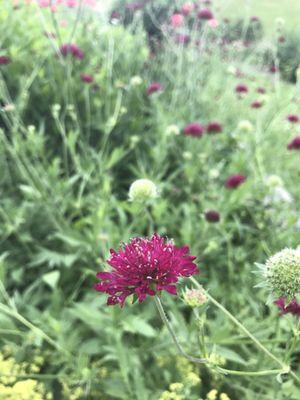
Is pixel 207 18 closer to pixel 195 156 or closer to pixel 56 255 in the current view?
pixel 195 156

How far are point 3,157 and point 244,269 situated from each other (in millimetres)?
1301

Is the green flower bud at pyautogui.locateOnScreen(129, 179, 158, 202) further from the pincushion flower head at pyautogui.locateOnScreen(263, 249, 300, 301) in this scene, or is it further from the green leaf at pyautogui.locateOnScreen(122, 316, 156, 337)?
the pincushion flower head at pyautogui.locateOnScreen(263, 249, 300, 301)

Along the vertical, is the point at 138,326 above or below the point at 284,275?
below

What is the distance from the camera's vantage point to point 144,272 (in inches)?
32.9

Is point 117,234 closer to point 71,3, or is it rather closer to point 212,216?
point 212,216

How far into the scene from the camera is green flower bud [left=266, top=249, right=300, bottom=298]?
0.90 metres

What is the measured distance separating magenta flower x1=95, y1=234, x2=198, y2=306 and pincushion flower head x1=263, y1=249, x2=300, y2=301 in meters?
0.17

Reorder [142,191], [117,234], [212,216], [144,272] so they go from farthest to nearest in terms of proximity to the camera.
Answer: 1. [117,234]
2. [212,216]
3. [142,191]
4. [144,272]

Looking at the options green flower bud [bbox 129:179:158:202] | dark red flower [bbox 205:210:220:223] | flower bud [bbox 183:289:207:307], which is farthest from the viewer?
dark red flower [bbox 205:210:220:223]

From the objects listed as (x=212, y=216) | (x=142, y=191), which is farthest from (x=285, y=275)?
(x=212, y=216)

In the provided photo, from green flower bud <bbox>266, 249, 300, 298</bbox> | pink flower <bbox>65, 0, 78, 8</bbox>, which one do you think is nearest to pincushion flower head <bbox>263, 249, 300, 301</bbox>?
green flower bud <bbox>266, 249, 300, 298</bbox>

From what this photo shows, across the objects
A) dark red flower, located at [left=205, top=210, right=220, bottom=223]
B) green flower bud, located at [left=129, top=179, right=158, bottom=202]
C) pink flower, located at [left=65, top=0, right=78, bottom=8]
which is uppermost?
pink flower, located at [left=65, top=0, right=78, bottom=8]

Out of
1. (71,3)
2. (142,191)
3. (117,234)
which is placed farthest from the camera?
(71,3)

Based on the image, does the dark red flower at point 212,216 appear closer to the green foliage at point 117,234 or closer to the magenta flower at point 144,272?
the green foliage at point 117,234
